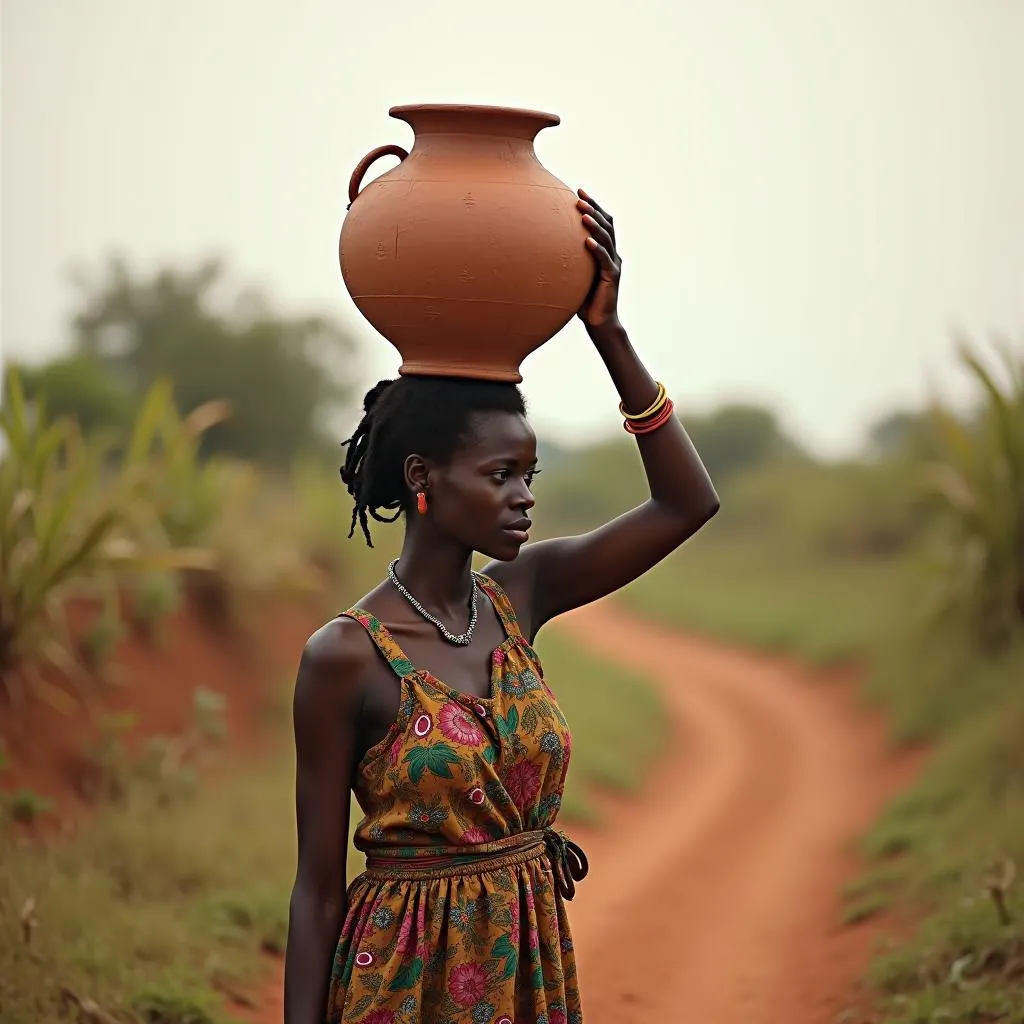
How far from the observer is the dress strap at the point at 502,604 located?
2.93 m

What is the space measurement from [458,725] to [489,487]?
0.39 meters

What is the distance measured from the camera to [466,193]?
2.71 m

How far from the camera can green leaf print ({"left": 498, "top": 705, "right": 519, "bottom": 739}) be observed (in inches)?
108

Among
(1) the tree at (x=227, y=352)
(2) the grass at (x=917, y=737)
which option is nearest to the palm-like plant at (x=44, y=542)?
(2) the grass at (x=917, y=737)

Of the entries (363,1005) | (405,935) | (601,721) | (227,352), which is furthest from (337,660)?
(227,352)

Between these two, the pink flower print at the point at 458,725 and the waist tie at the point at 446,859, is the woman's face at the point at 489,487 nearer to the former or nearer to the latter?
the pink flower print at the point at 458,725

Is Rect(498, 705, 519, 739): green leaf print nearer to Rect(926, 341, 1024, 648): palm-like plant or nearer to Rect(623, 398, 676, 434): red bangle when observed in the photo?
Rect(623, 398, 676, 434): red bangle

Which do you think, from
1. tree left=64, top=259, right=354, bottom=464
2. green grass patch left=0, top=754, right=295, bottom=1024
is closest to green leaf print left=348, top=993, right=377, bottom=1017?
green grass patch left=0, top=754, right=295, bottom=1024

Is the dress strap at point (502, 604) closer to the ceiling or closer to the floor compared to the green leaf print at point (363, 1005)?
closer to the ceiling

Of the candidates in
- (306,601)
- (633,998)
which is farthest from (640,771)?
(633,998)

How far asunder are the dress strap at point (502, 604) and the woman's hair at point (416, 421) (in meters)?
0.22

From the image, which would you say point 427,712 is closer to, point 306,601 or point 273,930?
point 273,930

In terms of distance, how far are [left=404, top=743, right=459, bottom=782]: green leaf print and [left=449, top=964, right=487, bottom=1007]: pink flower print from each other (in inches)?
12.8

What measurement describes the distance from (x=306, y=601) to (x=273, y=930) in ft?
13.2
